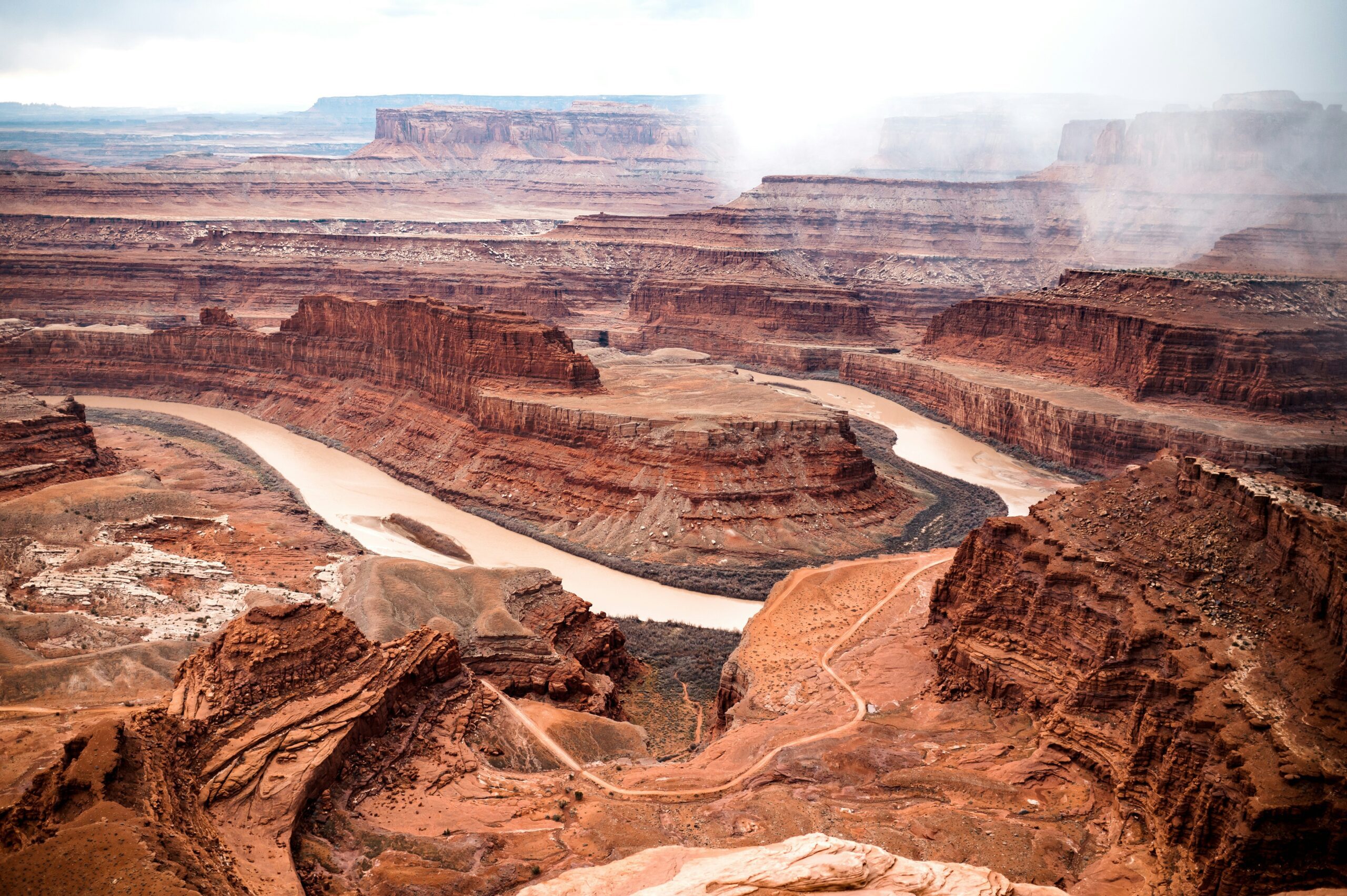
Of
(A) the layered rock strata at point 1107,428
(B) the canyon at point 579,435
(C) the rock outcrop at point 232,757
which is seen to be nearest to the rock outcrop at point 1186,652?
(C) the rock outcrop at point 232,757

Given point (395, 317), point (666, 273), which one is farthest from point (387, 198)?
point (395, 317)

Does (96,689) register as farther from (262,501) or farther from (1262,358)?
(1262,358)

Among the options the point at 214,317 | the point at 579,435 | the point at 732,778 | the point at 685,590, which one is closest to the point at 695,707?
the point at 732,778

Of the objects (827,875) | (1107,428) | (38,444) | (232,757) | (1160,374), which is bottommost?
(38,444)

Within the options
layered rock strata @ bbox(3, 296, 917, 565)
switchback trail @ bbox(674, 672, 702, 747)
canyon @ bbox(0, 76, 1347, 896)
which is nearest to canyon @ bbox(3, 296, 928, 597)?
layered rock strata @ bbox(3, 296, 917, 565)

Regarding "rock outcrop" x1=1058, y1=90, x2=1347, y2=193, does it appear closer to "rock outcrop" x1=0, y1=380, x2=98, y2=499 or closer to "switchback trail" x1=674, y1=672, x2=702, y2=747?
"switchback trail" x1=674, y1=672, x2=702, y2=747

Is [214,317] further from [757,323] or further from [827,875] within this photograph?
[827,875]
